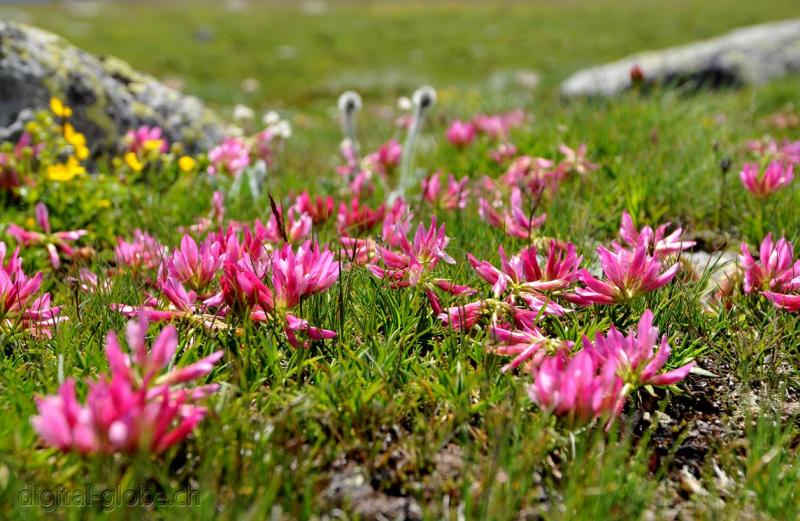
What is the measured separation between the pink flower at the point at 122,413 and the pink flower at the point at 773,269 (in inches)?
88.5

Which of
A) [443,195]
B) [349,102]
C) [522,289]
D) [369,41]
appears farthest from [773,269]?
[369,41]

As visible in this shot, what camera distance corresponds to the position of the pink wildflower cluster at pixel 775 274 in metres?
2.38

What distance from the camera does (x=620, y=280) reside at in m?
2.27

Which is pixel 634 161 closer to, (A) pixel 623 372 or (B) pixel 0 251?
(A) pixel 623 372

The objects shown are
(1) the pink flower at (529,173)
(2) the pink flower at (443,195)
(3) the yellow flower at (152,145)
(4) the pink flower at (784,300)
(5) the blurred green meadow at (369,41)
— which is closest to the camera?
(4) the pink flower at (784,300)

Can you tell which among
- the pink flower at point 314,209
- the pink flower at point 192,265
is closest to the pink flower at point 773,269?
the pink flower at point 314,209

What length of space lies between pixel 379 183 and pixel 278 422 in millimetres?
3295

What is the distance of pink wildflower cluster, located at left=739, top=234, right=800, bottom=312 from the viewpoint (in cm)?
238

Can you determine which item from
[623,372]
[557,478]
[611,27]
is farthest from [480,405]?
[611,27]

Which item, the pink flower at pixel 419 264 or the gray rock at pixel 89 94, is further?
the gray rock at pixel 89 94

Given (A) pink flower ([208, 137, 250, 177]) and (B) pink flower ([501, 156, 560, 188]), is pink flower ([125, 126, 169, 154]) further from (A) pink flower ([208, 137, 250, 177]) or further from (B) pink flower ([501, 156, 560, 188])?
(B) pink flower ([501, 156, 560, 188])

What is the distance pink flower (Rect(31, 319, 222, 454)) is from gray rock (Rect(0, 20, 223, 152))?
407cm

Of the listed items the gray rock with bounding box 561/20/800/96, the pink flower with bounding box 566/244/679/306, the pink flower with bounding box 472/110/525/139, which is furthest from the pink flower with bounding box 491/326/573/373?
the gray rock with bounding box 561/20/800/96

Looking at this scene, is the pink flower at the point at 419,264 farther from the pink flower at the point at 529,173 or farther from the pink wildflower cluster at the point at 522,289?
the pink flower at the point at 529,173
